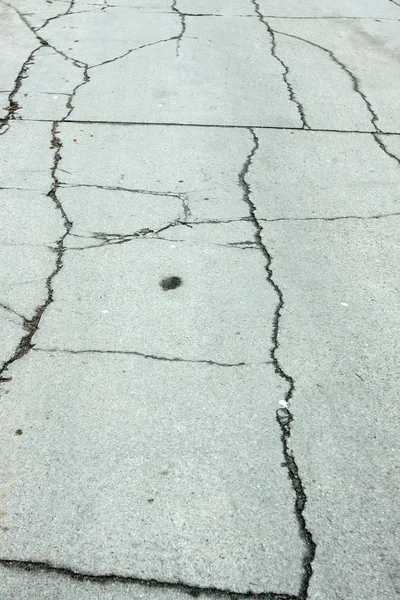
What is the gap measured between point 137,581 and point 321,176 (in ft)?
14.9

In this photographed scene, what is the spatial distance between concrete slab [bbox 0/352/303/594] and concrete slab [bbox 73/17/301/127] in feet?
14.0

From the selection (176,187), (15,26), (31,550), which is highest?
(31,550)

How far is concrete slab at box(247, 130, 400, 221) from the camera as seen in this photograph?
602cm

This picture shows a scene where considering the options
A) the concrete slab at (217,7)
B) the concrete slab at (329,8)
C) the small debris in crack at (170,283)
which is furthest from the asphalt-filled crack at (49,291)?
the concrete slab at (329,8)

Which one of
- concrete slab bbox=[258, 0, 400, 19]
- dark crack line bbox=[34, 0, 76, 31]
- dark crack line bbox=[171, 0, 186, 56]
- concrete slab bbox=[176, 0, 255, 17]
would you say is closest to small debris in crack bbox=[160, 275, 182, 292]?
dark crack line bbox=[171, 0, 186, 56]

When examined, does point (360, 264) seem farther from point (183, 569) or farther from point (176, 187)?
point (183, 569)

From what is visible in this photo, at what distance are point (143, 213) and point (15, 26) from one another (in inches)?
239

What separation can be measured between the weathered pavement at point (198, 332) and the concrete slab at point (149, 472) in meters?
0.01

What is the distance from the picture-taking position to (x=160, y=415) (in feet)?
12.5

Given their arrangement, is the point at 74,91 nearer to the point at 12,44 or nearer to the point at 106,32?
the point at 12,44

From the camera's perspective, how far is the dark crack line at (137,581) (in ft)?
9.43

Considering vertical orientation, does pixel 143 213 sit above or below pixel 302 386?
below

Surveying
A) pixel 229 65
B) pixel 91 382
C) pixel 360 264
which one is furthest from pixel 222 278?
pixel 229 65

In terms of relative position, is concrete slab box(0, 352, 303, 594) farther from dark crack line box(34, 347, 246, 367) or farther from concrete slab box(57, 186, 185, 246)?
concrete slab box(57, 186, 185, 246)
